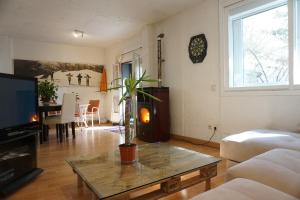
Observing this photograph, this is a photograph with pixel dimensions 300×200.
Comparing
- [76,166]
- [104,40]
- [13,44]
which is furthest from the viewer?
[104,40]

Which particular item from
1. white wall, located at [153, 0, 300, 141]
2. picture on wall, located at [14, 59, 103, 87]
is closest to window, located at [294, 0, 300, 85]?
white wall, located at [153, 0, 300, 141]

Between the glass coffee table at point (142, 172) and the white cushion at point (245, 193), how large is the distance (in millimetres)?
445

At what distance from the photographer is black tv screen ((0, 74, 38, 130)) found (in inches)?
78.5

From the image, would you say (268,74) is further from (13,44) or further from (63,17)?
(13,44)

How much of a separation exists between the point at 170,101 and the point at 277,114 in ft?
6.94

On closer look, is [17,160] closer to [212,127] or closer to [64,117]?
[64,117]

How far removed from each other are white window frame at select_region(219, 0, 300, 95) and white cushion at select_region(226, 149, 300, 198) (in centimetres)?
147

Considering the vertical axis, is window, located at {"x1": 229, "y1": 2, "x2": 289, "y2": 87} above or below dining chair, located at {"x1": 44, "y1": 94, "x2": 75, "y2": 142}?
above

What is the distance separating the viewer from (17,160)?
2129mm

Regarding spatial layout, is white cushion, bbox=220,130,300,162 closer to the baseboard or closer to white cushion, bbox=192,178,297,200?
white cushion, bbox=192,178,297,200

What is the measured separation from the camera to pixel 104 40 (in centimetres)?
623

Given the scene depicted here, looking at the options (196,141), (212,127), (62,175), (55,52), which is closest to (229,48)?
(212,127)

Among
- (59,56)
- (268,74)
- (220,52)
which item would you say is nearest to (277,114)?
(268,74)

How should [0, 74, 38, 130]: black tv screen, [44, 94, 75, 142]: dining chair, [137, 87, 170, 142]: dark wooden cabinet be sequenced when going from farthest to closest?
1. [44, 94, 75, 142]: dining chair
2. [137, 87, 170, 142]: dark wooden cabinet
3. [0, 74, 38, 130]: black tv screen
